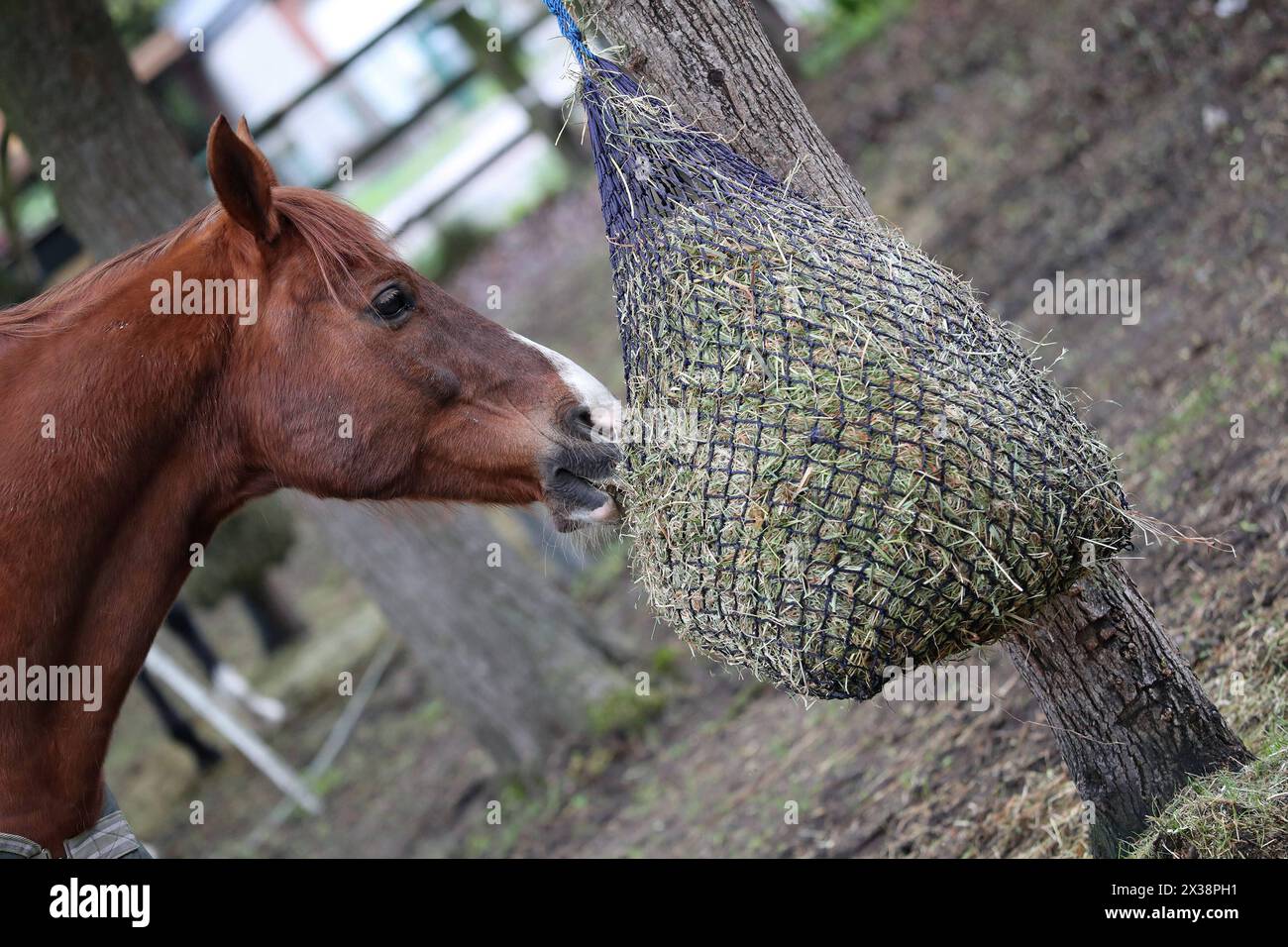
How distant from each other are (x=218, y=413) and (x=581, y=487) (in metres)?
0.99

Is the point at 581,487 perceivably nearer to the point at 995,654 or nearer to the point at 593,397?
the point at 593,397

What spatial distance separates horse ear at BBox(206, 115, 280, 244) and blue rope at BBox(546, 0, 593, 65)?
0.83 metres

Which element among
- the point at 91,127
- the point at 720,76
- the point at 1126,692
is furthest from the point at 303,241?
the point at 91,127

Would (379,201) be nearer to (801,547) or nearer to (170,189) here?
(170,189)

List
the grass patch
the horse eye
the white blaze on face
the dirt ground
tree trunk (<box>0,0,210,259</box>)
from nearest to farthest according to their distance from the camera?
the grass patch, the white blaze on face, the horse eye, the dirt ground, tree trunk (<box>0,0,210,259</box>)

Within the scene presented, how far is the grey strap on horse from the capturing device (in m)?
2.90

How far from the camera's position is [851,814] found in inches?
177

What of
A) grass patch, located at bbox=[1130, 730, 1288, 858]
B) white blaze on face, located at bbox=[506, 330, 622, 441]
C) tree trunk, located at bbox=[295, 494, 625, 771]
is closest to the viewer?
grass patch, located at bbox=[1130, 730, 1288, 858]

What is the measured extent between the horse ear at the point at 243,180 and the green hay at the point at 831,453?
0.95m

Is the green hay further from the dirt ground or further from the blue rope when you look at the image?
the dirt ground

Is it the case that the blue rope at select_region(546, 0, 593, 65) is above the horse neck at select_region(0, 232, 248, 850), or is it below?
above

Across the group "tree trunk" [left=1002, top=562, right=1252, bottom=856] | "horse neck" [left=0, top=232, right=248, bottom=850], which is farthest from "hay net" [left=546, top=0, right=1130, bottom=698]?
"horse neck" [left=0, top=232, right=248, bottom=850]

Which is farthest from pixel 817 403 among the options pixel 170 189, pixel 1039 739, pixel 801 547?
pixel 170 189

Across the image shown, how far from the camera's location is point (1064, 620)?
306cm
